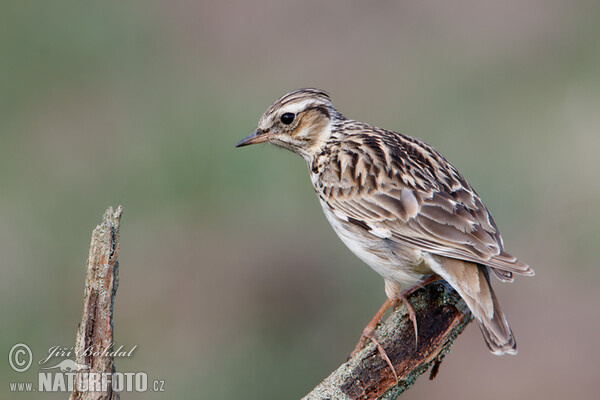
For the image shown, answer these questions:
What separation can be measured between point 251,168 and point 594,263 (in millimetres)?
4987

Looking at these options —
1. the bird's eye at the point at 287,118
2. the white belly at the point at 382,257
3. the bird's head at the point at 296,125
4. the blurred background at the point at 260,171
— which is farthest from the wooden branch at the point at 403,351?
the blurred background at the point at 260,171

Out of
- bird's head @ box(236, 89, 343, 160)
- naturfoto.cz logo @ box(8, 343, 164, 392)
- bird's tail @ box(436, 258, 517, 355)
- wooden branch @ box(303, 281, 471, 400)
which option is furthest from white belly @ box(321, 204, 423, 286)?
naturfoto.cz logo @ box(8, 343, 164, 392)

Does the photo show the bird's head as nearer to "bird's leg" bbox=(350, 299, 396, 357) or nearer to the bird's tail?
"bird's leg" bbox=(350, 299, 396, 357)

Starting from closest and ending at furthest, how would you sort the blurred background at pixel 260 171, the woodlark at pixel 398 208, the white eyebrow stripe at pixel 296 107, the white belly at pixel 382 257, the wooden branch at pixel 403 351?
1. the wooden branch at pixel 403 351
2. the woodlark at pixel 398 208
3. the white belly at pixel 382 257
4. the white eyebrow stripe at pixel 296 107
5. the blurred background at pixel 260 171

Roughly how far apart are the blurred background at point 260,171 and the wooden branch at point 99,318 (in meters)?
4.09

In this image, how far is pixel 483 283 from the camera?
211 inches

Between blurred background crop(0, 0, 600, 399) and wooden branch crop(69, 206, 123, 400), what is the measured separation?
409cm

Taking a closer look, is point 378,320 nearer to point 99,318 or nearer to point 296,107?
point 296,107

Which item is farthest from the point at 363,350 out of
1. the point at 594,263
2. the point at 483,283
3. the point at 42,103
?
the point at 42,103

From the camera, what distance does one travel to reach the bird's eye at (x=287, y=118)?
21.8 feet

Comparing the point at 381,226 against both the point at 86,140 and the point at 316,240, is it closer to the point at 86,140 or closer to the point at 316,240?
the point at 316,240

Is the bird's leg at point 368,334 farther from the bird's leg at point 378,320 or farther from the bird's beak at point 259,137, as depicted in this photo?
the bird's beak at point 259,137

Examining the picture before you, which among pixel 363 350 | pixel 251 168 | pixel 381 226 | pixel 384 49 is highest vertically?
pixel 384 49

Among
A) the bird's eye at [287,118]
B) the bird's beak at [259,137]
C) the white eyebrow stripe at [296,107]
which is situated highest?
the white eyebrow stripe at [296,107]
